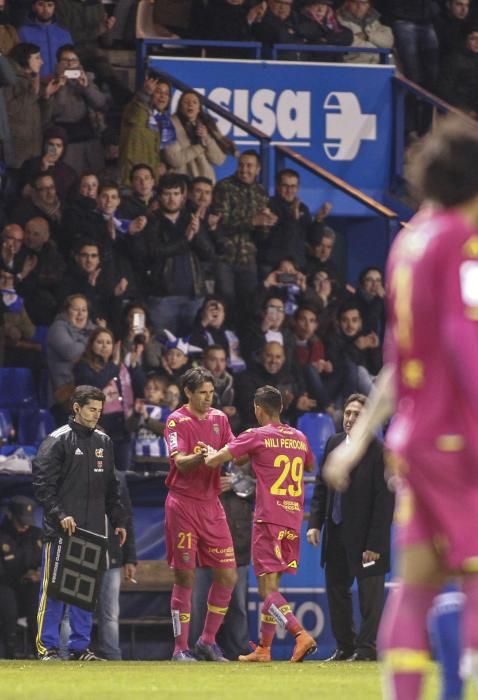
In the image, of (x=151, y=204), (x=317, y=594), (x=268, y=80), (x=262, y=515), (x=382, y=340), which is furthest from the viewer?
(x=268, y=80)

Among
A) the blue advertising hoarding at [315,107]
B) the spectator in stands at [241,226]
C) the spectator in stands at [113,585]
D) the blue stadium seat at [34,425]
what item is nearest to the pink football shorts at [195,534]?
the spectator in stands at [113,585]

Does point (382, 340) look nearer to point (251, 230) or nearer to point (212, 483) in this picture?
point (251, 230)

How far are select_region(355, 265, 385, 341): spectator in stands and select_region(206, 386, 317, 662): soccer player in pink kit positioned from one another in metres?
4.61

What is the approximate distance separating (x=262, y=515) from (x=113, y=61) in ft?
28.9

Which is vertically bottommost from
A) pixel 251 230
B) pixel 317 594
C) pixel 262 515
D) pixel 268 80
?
pixel 317 594

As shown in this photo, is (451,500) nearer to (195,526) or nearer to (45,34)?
(195,526)

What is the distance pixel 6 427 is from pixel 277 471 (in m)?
3.05

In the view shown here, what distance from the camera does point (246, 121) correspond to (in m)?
20.7

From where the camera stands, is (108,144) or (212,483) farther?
(108,144)

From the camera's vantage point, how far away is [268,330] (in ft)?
55.9

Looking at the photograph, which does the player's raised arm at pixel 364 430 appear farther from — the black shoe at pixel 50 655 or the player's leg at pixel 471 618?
the black shoe at pixel 50 655

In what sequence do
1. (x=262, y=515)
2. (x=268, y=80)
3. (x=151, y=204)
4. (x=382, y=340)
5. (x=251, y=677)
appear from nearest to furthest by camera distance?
(x=251, y=677) < (x=262, y=515) < (x=151, y=204) < (x=382, y=340) < (x=268, y=80)

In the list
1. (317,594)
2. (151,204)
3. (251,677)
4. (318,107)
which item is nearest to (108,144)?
(151,204)

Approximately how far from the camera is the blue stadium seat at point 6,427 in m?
15.2
